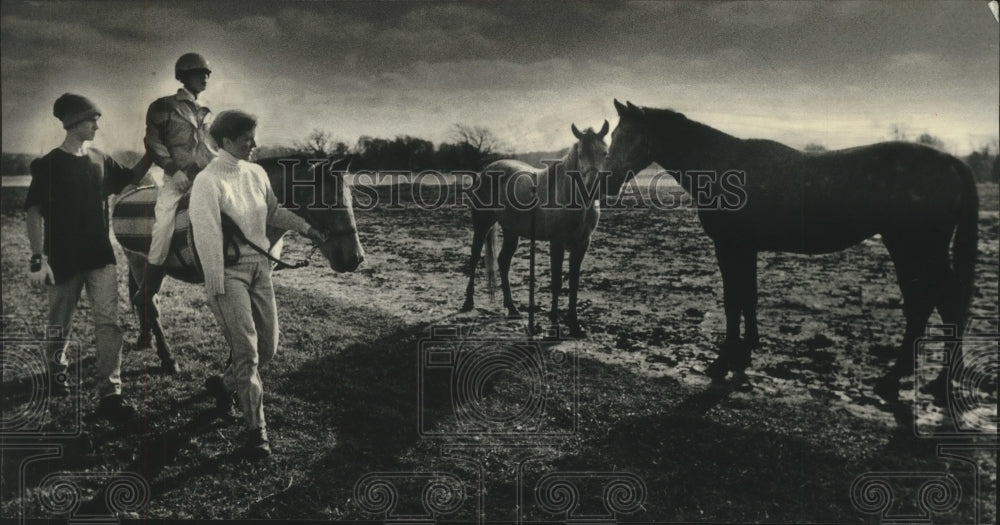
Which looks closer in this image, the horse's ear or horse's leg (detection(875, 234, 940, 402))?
horse's leg (detection(875, 234, 940, 402))

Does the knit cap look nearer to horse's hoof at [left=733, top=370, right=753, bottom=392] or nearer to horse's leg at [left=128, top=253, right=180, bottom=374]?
horse's leg at [left=128, top=253, right=180, bottom=374]

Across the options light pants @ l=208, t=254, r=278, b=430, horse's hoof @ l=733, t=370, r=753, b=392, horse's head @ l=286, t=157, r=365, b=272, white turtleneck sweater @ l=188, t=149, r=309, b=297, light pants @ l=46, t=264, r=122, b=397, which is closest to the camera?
white turtleneck sweater @ l=188, t=149, r=309, b=297

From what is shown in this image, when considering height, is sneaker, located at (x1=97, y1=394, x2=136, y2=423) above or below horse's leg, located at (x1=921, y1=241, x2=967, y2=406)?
below

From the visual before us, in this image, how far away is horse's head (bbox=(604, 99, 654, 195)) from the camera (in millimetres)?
4055

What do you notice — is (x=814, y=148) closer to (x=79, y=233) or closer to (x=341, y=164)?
(x=341, y=164)

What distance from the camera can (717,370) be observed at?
395 cm

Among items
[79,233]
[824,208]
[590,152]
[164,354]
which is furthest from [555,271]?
[79,233]

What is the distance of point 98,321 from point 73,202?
0.79 m

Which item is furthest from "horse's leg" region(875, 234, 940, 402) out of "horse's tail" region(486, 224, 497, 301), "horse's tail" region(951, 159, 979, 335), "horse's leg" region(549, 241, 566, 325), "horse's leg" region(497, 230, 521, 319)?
"horse's tail" region(486, 224, 497, 301)

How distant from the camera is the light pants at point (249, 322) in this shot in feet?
12.0

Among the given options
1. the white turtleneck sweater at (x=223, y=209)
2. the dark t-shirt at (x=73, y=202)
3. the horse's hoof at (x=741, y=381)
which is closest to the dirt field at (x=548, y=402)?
the horse's hoof at (x=741, y=381)

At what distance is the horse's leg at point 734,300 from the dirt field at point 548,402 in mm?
76

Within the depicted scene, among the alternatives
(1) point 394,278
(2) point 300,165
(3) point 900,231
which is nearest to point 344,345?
(1) point 394,278

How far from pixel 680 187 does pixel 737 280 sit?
2.24ft
